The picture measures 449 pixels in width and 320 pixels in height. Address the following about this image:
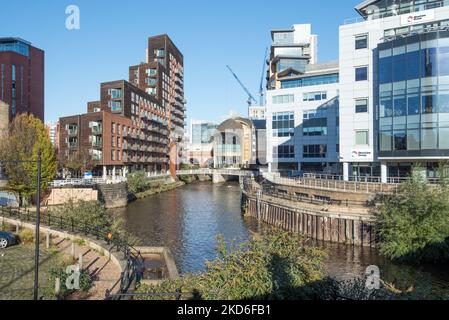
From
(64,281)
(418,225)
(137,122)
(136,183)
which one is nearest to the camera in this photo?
(64,281)

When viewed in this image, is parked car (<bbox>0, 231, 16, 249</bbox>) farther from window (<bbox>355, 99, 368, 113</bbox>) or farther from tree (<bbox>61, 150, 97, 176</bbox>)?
tree (<bbox>61, 150, 97, 176</bbox>)

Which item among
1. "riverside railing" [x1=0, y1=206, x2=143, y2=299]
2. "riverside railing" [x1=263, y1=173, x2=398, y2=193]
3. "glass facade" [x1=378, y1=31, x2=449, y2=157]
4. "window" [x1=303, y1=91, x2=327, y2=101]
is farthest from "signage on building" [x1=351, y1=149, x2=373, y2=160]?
"riverside railing" [x1=0, y1=206, x2=143, y2=299]

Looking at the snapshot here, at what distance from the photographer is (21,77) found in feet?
300

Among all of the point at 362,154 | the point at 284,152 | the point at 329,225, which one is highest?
the point at 284,152

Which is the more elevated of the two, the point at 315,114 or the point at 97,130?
the point at 315,114

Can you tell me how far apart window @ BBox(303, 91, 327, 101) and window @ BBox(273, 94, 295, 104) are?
267 cm

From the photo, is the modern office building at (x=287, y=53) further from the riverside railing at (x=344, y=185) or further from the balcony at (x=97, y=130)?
the riverside railing at (x=344, y=185)

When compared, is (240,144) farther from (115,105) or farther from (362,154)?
(362,154)

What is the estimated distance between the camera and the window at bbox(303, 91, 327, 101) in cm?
7023

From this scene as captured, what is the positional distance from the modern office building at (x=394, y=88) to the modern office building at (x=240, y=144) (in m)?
84.9

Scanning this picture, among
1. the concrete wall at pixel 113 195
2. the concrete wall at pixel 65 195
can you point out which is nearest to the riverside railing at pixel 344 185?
the concrete wall at pixel 113 195

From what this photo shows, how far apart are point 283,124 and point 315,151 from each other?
8521mm

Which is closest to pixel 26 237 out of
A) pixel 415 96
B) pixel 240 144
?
pixel 415 96

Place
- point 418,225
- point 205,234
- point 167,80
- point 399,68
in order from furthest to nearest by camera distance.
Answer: point 167,80, point 399,68, point 205,234, point 418,225
